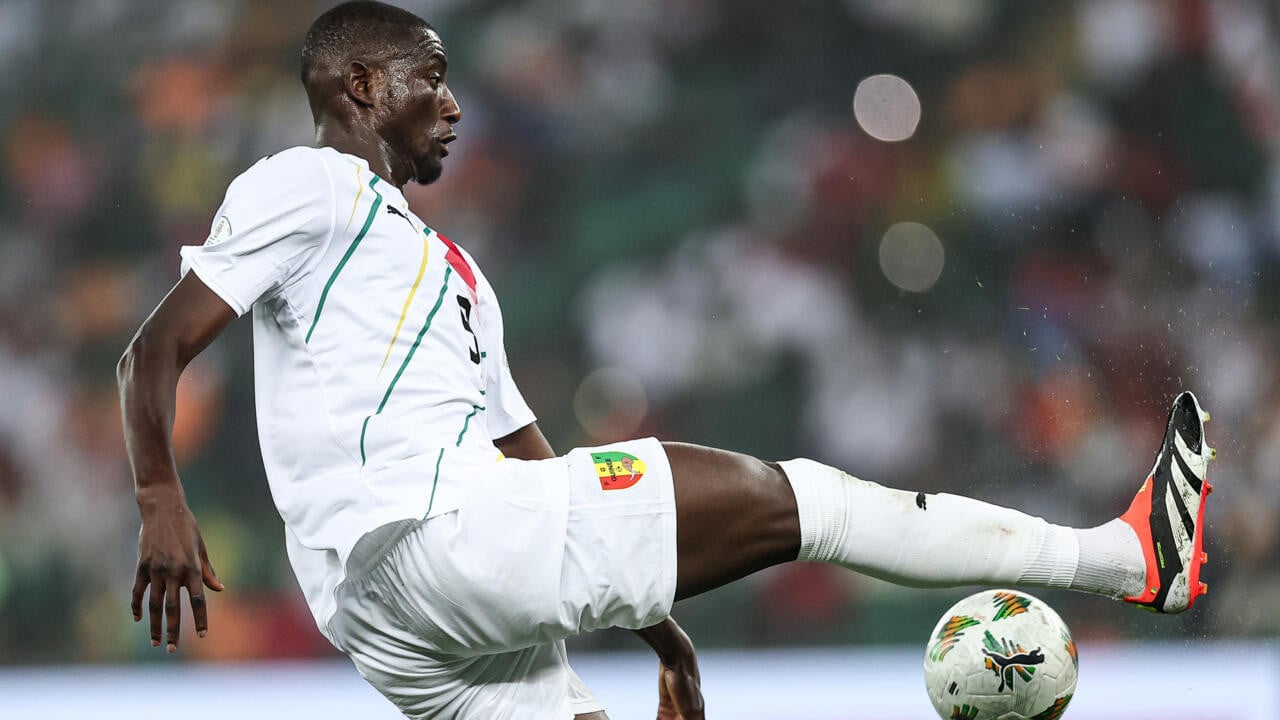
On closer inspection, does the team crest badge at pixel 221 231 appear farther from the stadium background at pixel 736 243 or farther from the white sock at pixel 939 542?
the stadium background at pixel 736 243

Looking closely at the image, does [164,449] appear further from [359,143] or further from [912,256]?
[912,256]

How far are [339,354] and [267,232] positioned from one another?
0.24 m

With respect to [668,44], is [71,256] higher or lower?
lower

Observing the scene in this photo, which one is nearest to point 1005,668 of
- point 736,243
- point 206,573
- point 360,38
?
point 206,573

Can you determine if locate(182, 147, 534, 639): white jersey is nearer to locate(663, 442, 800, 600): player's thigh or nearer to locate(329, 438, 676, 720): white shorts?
locate(329, 438, 676, 720): white shorts

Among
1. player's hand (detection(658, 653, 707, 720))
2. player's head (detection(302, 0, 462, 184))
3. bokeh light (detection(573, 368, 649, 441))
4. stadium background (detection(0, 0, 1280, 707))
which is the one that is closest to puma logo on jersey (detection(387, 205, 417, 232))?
player's head (detection(302, 0, 462, 184))

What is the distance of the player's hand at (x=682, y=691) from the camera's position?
3129 mm

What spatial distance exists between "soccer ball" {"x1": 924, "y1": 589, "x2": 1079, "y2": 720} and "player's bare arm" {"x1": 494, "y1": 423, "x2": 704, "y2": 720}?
54 centimetres

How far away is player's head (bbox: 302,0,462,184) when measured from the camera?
282 centimetres

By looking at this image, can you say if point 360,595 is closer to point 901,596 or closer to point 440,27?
point 901,596

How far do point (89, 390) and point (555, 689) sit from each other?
484 centimetres

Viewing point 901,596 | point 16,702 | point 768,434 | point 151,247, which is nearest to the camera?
point 16,702

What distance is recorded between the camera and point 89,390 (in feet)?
22.6

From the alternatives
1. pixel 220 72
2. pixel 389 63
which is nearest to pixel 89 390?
pixel 220 72
